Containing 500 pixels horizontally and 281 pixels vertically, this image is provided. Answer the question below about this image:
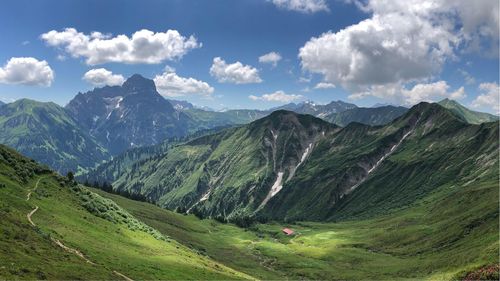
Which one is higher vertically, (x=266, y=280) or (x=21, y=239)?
(x=21, y=239)

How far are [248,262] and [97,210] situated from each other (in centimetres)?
10195

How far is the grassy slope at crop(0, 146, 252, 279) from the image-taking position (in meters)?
53.6

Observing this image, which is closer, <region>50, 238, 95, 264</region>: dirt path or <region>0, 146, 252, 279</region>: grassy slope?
<region>0, 146, 252, 279</region>: grassy slope

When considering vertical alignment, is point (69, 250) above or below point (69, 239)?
below

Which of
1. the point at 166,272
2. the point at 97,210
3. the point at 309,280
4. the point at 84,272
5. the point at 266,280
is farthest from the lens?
the point at 309,280

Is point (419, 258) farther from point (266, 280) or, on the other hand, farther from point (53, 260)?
point (53, 260)

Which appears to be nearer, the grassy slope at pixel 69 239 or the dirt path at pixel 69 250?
the grassy slope at pixel 69 239

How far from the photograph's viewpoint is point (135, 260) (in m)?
76.0

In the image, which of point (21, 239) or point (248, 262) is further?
point (248, 262)

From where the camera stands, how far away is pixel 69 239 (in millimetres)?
72062

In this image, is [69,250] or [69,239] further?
[69,239]

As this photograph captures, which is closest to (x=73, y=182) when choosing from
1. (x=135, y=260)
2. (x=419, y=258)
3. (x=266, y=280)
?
(x=135, y=260)

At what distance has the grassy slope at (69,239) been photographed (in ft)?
176

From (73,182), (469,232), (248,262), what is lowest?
(248,262)
